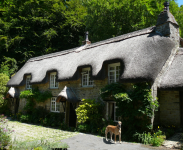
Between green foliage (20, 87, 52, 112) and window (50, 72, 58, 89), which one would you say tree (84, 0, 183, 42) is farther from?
green foliage (20, 87, 52, 112)

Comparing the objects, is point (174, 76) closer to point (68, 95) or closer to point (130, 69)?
point (130, 69)

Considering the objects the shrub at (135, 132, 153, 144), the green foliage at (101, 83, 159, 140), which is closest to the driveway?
the shrub at (135, 132, 153, 144)

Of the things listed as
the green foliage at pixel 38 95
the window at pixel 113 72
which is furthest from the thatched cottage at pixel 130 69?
the green foliage at pixel 38 95

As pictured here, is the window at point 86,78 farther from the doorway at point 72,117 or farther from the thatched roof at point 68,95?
the doorway at point 72,117

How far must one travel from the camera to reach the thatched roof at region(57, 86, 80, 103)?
11625 mm

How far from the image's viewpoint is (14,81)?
17219 millimetres

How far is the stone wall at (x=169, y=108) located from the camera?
29.7ft

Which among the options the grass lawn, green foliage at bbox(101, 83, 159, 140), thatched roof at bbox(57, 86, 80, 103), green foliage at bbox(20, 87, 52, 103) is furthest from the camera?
green foliage at bbox(20, 87, 52, 103)

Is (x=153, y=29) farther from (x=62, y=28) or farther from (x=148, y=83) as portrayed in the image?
(x=62, y=28)

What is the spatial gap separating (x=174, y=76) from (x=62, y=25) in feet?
66.4

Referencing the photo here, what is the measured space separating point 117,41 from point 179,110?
19.1 ft

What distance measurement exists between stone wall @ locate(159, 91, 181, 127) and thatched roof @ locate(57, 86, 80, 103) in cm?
543

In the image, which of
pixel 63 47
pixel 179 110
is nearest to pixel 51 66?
pixel 179 110

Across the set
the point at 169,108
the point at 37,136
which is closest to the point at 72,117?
the point at 37,136
